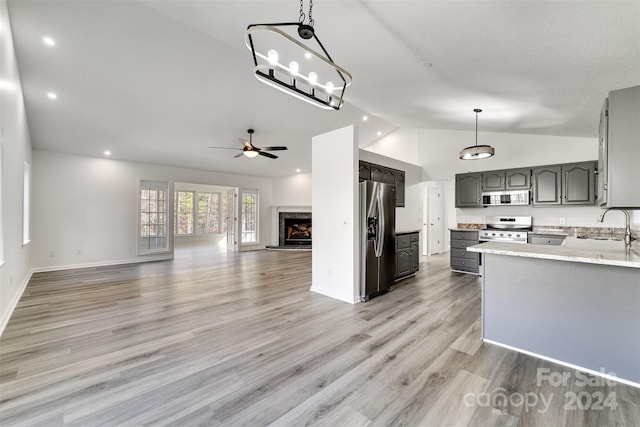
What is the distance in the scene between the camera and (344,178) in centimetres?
409

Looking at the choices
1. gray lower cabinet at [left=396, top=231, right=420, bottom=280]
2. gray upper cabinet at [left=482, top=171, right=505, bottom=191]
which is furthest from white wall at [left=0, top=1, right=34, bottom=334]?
gray upper cabinet at [left=482, top=171, right=505, bottom=191]

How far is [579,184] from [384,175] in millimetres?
3349

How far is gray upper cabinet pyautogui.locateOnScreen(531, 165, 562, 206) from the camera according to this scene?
502 cm

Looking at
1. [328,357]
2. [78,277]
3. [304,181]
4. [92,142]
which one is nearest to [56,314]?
[78,277]

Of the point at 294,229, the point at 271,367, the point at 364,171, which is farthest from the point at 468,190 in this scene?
the point at 294,229

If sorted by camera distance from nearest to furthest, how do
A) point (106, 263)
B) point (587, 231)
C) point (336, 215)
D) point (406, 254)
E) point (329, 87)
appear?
1. point (329, 87)
2. point (336, 215)
3. point (587, 231)
4. point (406, 254)
5. point (106, 263)

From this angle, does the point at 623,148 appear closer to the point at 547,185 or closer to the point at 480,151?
the point at 480,151

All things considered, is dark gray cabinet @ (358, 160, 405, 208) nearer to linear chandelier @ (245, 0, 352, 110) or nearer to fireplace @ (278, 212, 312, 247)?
linear chandelier @ (245, 0, 352, 110)

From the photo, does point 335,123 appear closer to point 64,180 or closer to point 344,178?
point 344,178

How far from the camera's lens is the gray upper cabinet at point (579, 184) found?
4703 millimetres

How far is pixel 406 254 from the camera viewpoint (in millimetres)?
5336

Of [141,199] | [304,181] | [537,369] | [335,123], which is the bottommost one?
[537,369]

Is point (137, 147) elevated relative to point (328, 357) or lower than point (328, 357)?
elevated

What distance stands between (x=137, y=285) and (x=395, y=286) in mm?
4529
